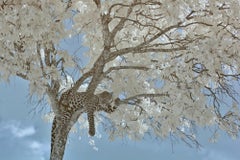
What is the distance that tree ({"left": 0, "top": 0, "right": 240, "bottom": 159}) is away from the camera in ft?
26.0

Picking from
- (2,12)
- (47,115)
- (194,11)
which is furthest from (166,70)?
(47,115)

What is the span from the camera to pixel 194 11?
950 centimetres

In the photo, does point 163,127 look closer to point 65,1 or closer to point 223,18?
point 223,18

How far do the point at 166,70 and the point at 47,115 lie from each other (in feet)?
22.1

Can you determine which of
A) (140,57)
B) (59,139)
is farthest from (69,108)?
(140,57)

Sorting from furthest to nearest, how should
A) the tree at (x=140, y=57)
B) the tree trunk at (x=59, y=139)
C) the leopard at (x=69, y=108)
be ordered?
the leopard at (x=69, y=108)
the tree trunk at (x=59, y=139)
the tree at (x=140, y=57)

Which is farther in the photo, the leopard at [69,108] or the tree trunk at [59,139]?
the leopard at [69,108]

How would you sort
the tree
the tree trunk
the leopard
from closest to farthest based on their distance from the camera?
the tree < the tree trunk < the leopard

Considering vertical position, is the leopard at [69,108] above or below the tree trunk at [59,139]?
above

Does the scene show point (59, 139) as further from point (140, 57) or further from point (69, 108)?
point (140, 57)

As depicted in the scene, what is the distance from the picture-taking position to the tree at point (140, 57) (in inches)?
312

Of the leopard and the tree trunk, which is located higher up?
the leopard

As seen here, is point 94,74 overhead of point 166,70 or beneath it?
overhead

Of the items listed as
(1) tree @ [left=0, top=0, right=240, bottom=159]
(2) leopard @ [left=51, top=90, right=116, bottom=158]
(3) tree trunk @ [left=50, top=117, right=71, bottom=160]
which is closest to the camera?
(1) tree @ [left=0, top=0, right=240, bottom=159]
